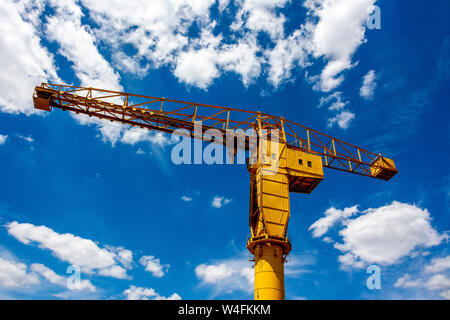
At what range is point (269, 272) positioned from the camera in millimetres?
23016

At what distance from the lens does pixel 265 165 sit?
90.2ft

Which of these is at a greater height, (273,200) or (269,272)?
(273,200)

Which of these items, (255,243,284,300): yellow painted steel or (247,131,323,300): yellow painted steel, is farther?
(247,131,323,300): yellow painted steel

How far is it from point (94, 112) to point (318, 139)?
23242 millimetres

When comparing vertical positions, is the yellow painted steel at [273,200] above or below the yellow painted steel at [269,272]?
above

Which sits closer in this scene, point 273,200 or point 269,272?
point 269,272

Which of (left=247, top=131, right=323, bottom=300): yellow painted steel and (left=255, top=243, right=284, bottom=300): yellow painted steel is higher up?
(left=247, top=131, right=323, bottom=300): yellow painted steel

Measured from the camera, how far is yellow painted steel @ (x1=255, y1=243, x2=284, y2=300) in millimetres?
22312

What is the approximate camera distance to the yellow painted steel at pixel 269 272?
73.2 ft

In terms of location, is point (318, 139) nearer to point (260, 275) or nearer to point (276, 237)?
point (276, 237)

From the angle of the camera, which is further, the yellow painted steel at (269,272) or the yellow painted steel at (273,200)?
the yellow painted steel at (273,200)
